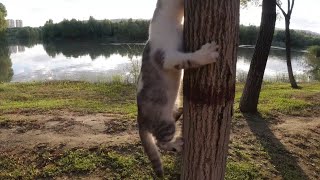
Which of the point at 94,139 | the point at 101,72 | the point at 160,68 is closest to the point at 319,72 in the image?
the point at 101,72

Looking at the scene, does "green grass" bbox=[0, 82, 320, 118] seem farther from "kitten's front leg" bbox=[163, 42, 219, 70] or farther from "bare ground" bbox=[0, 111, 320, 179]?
"kitten's front leg" bbox=[163, 42, 219, 70]

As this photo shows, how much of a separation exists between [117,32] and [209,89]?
47.9 m

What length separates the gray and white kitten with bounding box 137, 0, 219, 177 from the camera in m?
3.22

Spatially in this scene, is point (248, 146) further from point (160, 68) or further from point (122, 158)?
point (160, 68)

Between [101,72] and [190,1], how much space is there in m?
21.5

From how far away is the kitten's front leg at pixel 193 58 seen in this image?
8.86ft

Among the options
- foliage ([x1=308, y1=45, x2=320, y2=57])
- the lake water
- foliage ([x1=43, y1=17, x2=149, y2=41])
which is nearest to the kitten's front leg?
the lake water

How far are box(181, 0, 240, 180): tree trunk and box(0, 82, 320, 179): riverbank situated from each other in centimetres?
277

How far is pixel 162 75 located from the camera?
3363 mm

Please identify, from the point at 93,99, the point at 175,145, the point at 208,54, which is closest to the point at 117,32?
the point at 93,99

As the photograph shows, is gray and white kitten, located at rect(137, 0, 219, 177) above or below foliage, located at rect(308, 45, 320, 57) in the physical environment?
above

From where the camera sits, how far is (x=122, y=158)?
5.99m

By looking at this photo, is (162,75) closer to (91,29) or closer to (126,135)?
(126,135)

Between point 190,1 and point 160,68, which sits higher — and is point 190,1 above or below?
above
